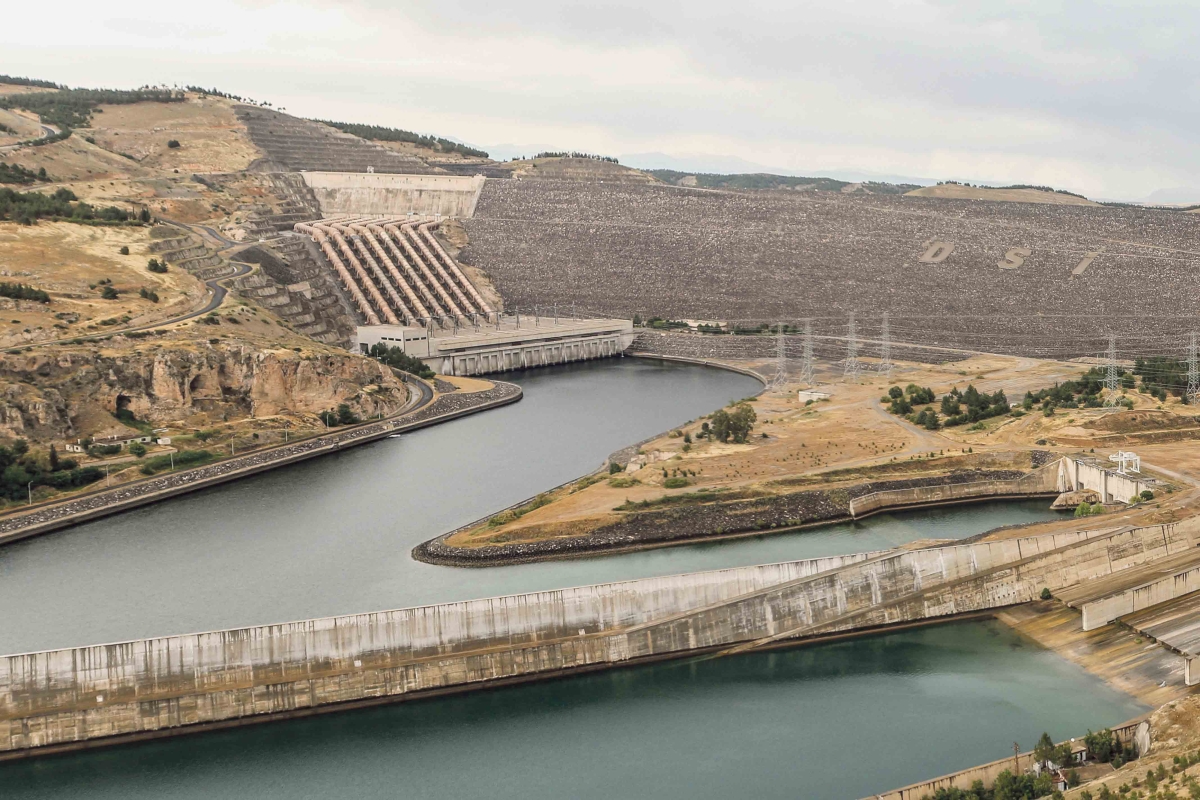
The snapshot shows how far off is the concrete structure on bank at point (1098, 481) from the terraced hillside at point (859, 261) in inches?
1437

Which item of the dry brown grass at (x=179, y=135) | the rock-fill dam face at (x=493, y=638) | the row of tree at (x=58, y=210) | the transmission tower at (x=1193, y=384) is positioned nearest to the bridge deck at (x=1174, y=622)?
the rock-fill dam face at (x=493, y=638)

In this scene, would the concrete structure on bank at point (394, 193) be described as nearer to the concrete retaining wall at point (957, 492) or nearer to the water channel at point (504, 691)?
the water channel at point (504, 691)

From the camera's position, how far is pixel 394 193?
128m

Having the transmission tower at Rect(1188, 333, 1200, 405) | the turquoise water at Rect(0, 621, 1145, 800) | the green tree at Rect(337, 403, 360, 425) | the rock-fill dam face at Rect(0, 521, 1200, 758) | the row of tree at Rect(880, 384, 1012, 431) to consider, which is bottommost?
the turquoise water at Rect(0, 621, 1145, 800)

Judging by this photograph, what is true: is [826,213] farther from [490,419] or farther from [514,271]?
[490,419]

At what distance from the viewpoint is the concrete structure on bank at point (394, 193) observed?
125 meters

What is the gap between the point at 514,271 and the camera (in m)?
117

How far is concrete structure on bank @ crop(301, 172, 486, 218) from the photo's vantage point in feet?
411

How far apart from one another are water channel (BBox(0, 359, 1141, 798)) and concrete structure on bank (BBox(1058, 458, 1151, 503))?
213 centimetres

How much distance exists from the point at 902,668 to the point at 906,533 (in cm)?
1267

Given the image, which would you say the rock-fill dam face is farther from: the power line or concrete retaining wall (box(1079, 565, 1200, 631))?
the power line

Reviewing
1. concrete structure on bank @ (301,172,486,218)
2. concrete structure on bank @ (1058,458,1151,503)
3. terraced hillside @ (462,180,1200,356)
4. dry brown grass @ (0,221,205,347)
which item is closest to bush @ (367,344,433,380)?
dry brown grass @ (0,221,205,347)

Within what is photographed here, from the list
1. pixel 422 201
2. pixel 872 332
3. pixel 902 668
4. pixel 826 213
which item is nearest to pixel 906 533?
pixel 902 668

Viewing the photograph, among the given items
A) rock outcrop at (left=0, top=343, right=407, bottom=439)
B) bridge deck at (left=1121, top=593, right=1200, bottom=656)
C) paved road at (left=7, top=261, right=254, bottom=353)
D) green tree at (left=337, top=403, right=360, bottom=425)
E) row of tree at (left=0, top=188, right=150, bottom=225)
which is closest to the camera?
bridge deck at (left=1121, top=593, right=1200, bottom=656)
